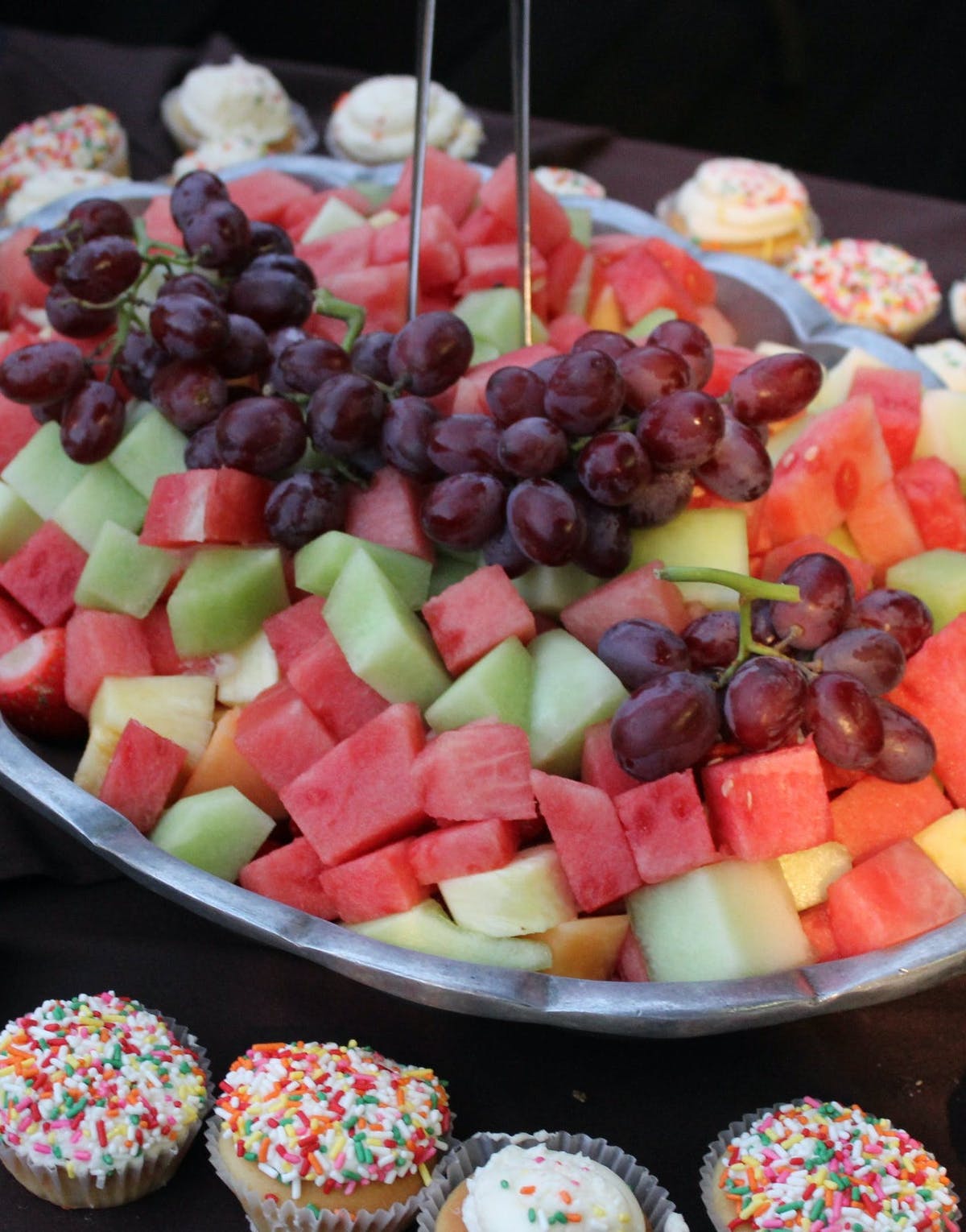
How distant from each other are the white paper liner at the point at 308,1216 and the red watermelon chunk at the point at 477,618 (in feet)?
1.39

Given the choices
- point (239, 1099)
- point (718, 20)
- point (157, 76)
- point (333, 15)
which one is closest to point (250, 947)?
point (239, 1099)

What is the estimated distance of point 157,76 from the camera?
2.70 m

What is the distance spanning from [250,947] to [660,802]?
17.8 inches

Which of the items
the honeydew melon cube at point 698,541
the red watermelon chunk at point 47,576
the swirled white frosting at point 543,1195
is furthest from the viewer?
the red watermelon chunk at point 47,576

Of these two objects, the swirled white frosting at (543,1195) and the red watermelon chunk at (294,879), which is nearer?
the swirled white frosting at (543,1195)

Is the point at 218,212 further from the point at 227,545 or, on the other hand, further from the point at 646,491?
the point at 646,491

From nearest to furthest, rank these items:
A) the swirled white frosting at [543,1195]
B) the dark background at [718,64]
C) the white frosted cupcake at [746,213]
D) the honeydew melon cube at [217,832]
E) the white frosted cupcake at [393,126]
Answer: the swirled white frosting at [543,1195]
the honeydew melon cube at [217,832]
the white frosted cupcake at [746,213]
the white frosted cupcake at [393,126]
the dark background at [718,64]

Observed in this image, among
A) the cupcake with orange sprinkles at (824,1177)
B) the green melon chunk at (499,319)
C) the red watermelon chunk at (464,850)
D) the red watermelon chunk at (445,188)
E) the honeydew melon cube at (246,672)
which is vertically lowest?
the cupcake with orange sprinkles at (824,1177)

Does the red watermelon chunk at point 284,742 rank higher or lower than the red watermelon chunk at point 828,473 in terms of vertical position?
lower

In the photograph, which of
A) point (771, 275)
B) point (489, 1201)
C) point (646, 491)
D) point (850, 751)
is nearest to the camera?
point (489, 1201)

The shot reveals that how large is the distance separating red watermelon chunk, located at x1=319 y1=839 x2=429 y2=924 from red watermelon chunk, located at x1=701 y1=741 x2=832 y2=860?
269 mm

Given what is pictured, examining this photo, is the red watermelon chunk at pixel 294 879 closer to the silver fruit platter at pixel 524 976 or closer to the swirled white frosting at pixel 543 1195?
the silver fruit platter at pixel 524 976

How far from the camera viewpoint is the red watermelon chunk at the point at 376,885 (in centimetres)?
104

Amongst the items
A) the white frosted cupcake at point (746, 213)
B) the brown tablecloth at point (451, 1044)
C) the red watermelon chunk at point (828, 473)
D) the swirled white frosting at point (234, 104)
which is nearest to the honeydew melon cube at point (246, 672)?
the brown tablecloth at point (451, 1044)
